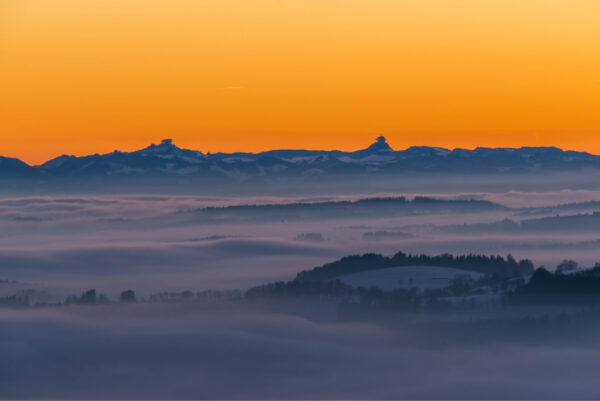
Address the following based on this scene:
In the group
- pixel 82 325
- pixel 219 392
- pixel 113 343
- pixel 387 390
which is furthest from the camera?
pixel 82 325

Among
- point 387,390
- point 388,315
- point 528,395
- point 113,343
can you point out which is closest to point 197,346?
point 113,343

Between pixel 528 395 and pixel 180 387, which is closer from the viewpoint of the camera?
pixel 528 395

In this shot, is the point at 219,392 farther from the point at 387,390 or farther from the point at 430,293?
the point at 430,293

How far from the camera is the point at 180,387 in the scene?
14662 cm

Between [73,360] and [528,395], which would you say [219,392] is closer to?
[73,360]

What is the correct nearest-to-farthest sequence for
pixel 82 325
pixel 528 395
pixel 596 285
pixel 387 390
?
pixel 528 395
pixel 387 390
pixel 596 285
pixel 82 325

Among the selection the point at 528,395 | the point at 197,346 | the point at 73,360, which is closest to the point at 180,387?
the point at 73,360

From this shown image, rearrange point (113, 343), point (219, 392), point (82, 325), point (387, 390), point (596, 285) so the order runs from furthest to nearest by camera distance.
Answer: point (82, 325) < point (113, 343) < point (596, 285) < point (219, 392) < point (387, 390)

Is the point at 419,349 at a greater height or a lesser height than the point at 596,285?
lesser

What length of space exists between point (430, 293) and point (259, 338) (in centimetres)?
3082

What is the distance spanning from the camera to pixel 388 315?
172875 mm

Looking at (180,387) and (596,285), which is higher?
(596,285)

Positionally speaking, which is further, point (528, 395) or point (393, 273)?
point (393, 273)

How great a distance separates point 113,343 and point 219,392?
35.0 metres
